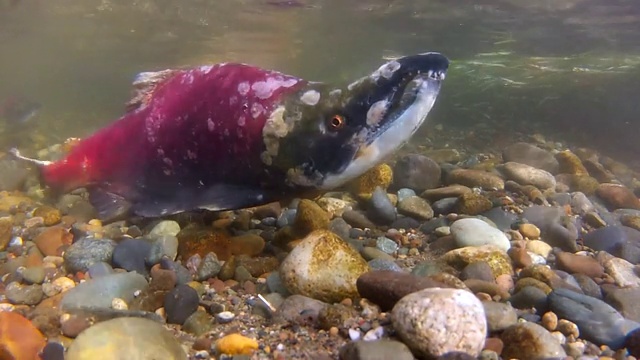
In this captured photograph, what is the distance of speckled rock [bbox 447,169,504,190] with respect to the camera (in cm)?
536

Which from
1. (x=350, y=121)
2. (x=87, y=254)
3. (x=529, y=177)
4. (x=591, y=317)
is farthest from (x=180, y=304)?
(x=529, y=177)

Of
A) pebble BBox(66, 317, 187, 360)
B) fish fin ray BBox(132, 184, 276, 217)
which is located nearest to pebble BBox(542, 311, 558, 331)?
fish fin ray BBox(132, 184, 276, 217)

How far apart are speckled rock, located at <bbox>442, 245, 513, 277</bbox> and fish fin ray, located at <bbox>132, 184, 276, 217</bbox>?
1507 mm

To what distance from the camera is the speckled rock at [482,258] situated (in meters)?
3.41

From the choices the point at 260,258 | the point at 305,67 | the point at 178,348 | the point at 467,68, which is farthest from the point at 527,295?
the point at 305,67

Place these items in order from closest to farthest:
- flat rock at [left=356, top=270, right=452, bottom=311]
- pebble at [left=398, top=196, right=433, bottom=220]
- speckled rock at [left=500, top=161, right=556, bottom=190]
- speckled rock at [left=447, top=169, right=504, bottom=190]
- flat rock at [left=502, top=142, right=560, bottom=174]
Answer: flat rock at [left=356, top=270, right=452, bottom=311] < pebble at [left=398, top=196, right=433, bottom=220] < speckled rock at [left=447, top=169, right=504, bottom=190] < speckled rock at [left=500, top=161, right=556, bottom=190] < flat rock at [left=502, top=142, right=560, bottom=174]

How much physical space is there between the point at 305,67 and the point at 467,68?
14836mm

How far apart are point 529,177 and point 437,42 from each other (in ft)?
56.2

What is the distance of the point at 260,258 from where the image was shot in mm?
3420

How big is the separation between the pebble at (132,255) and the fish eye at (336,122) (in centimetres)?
175

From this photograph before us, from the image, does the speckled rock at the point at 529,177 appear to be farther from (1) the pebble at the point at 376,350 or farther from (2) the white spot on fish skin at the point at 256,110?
(1) the pebble at the point at 376,350

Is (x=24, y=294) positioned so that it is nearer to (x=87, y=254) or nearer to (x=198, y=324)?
(x=87, y=254)

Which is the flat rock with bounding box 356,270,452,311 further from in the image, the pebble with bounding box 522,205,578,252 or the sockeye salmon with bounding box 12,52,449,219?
the pebble with bounding box 522,205,578,252

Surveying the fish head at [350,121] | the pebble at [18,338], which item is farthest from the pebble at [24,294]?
the fish head at [350,121]
